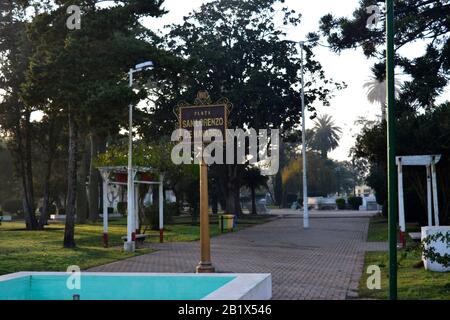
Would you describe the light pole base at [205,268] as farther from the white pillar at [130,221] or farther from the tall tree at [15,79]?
the tall tree at [15,79]

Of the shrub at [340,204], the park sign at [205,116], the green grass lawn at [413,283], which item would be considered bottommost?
the green grass lawn at [413,283]

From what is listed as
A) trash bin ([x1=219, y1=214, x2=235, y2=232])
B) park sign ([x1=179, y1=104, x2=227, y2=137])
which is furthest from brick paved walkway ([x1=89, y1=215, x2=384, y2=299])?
trash bin ([x1=219, y1=214, x2=235, y2=232])

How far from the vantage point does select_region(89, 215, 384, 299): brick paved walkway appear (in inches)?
480

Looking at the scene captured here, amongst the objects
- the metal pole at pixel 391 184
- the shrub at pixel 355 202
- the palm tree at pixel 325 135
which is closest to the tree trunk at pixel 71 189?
the metal pole at pixel 391 184

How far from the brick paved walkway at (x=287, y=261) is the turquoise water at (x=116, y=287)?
3.63 m

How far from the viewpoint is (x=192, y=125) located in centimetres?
1344

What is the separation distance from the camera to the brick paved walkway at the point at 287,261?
40.0ft

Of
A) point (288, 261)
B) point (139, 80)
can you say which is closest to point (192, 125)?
point (288, 261)

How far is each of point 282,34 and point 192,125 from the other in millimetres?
32741

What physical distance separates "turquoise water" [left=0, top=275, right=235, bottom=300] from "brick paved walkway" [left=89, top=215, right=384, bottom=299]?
363 centimetres

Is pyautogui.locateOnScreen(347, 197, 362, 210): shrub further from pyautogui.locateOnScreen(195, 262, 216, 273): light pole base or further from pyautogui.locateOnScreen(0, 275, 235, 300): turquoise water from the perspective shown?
pyautogui.locateOnScreen(0, 275, 235, 300): turquoise water

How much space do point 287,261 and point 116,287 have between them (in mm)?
10137

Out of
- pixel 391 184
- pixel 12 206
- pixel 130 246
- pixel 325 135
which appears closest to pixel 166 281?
pixel 391 184

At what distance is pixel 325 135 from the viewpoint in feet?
345
